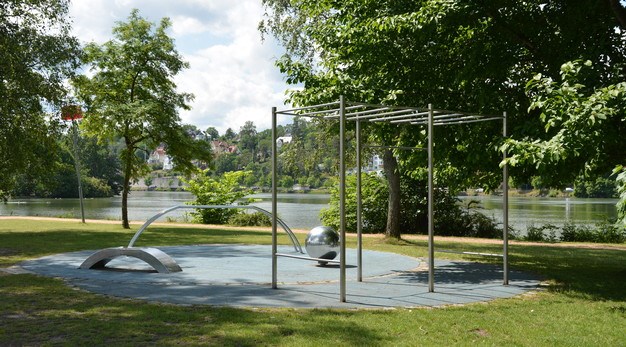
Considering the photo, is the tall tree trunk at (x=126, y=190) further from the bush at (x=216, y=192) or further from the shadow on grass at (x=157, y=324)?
the shadow on grass at (x=157, y=324)

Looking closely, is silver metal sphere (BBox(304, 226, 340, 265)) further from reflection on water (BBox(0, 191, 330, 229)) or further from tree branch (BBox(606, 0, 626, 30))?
reflection on water (BBox(0, 191, 330, 229))

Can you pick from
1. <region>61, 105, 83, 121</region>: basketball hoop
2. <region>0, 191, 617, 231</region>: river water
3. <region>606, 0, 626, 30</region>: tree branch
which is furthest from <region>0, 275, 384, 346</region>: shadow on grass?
<region>0, 191, 617, 231</region>: river water

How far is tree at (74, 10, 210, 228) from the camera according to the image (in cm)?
2384

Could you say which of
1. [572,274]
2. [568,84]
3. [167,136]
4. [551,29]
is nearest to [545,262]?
[572,274]

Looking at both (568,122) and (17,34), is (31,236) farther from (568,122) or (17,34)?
(568,122)

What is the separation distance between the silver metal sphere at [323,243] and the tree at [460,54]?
7.52ft

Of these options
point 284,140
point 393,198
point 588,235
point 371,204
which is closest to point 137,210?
point 284,140

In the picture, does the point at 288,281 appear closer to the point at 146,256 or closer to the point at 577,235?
the point at 146,256

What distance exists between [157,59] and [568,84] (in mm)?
18212

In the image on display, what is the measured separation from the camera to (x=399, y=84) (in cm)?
1261

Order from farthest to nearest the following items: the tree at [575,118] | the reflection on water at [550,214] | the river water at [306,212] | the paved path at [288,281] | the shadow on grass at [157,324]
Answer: the river water at [306,212] → the reflection on water at [550,214] → the paved path at [288,281] → the tree at [575,118] → the shadow on grass at [157,324]

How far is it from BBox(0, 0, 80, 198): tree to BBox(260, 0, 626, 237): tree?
10.1m

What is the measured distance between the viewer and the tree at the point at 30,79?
63.2 feet

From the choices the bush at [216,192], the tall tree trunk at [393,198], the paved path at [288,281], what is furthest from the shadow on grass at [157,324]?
the bush at [216,192]
